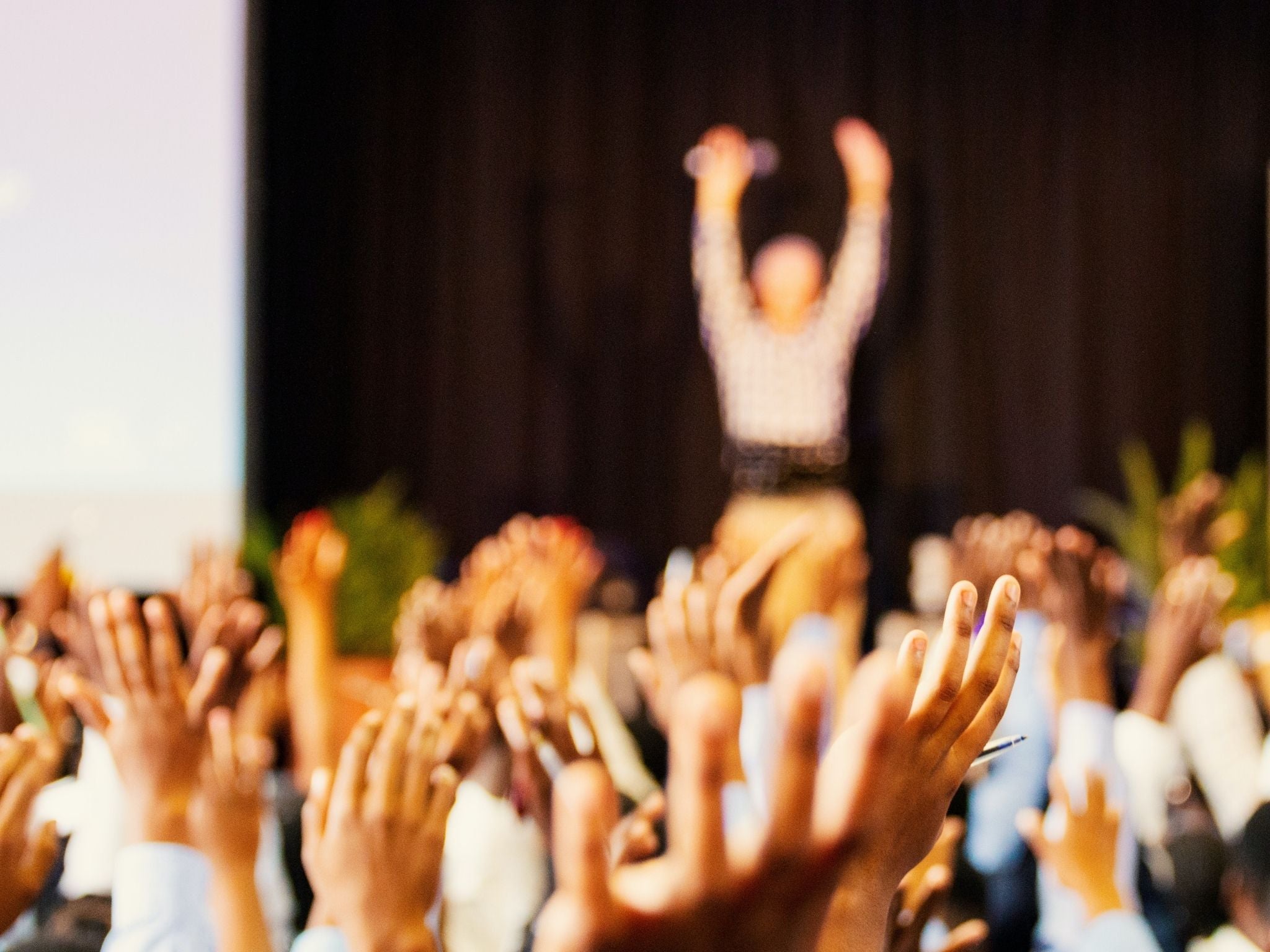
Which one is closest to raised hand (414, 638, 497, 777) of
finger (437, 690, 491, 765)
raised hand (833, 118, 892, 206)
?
finger (437, 690, 491, 765)

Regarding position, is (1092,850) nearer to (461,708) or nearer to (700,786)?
(461,708)

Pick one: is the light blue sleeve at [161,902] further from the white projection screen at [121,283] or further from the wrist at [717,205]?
the wrist at [717,205]

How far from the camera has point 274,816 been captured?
1574 millimetres

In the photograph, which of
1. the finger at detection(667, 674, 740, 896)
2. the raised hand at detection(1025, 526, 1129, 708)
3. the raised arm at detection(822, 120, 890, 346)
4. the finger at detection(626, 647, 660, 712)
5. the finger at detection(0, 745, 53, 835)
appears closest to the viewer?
the finger at detection(667, 674, 740, 896)

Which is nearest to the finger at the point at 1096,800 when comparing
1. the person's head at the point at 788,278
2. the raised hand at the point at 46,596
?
the raised hand at the point at 46,596

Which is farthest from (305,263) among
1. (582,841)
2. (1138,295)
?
(582,841)

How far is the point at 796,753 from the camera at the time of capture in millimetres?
587

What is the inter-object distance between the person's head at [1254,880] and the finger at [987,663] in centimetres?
51

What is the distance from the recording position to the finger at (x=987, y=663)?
81 cm

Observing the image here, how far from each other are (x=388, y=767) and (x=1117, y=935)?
2.24 ft

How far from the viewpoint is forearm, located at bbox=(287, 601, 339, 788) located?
6.70ft

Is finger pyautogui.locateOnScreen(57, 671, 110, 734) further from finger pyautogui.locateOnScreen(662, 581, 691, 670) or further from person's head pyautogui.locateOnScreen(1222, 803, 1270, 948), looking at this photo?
person's head pyautogui.locateOnScreen(1222, 803, 1270, 948)

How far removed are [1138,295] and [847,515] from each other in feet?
6.53

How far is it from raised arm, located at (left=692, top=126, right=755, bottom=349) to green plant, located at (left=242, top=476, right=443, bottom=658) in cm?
175
